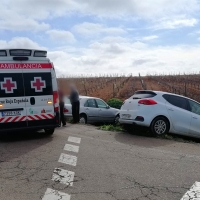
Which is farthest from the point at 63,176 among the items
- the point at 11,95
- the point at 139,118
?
the point at 139,118

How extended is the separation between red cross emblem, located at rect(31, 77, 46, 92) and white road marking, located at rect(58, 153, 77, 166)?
2.55 metres

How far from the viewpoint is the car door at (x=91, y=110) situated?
45.7ft

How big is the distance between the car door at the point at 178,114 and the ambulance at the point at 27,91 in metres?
3.63

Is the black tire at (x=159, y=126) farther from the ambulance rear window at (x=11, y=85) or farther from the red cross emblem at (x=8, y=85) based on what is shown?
the red cross emblem at (x=8, y=85)

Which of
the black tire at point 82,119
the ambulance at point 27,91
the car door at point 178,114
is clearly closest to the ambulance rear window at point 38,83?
the ambulance at point 27,91

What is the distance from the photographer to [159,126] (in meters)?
9.67

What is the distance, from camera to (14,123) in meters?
8.44

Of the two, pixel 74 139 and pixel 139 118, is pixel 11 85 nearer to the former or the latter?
pixel 74 139

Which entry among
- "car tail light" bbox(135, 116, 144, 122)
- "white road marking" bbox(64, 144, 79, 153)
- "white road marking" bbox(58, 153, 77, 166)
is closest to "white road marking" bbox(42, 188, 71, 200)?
"white road marking" bbox(58, 153, 77, 166)

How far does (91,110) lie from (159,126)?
4936mm

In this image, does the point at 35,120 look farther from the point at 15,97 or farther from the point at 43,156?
the point at 43,156

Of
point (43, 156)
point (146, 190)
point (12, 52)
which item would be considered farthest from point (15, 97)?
point (146, 190)

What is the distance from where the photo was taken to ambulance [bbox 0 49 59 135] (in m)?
8.30

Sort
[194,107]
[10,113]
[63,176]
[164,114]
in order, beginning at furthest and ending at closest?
[194,107] → [164,114] → [10,113] → [63,176]
